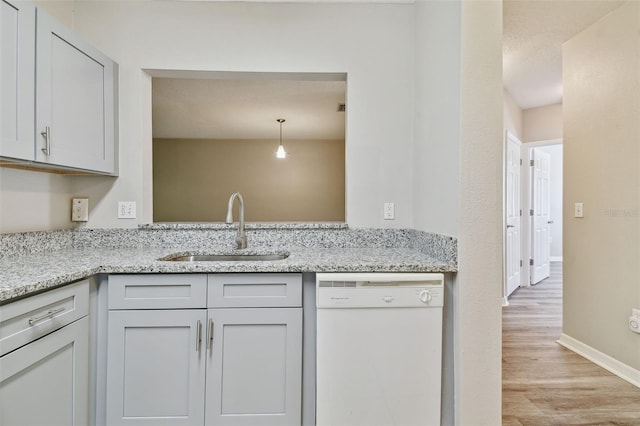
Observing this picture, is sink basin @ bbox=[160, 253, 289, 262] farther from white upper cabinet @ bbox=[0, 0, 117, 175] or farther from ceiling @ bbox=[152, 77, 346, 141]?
ceiling @ bbox=[152, 77, 346, 141]

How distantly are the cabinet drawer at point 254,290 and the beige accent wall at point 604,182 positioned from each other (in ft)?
7.43

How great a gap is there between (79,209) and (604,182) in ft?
11.4

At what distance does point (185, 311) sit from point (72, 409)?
1.79 ft

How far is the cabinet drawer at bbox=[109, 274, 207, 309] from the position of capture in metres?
1.38

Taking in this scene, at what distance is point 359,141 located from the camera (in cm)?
197

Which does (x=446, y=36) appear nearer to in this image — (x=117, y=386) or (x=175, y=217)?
(x=117, y=386)

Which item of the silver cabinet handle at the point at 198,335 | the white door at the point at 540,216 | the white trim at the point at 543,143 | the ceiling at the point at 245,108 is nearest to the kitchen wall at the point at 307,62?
the ceiling at the point at 245,108

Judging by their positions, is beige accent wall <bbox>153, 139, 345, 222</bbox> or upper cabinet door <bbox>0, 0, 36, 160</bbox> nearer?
upper cabinet door <bbox>0, 0, 36, 160</bbox>

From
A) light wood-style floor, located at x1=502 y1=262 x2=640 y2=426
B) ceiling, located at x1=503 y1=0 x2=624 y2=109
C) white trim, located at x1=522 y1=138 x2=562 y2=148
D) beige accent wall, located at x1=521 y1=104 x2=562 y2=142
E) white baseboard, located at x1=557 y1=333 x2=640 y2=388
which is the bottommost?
light wood-style floor, located at x1=502 y1=262 x2=640 y2=426

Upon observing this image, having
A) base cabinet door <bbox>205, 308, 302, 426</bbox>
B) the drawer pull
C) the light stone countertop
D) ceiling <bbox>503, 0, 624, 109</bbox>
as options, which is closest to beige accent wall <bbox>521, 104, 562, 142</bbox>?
ceiling <bbox>503, 0, 624, 109</bbox>

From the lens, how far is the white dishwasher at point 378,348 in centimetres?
137

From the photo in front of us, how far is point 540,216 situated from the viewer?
4719 mm

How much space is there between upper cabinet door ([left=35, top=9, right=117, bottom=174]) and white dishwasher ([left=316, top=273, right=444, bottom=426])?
1.35m

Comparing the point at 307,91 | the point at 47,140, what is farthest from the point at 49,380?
the point at 307,91
